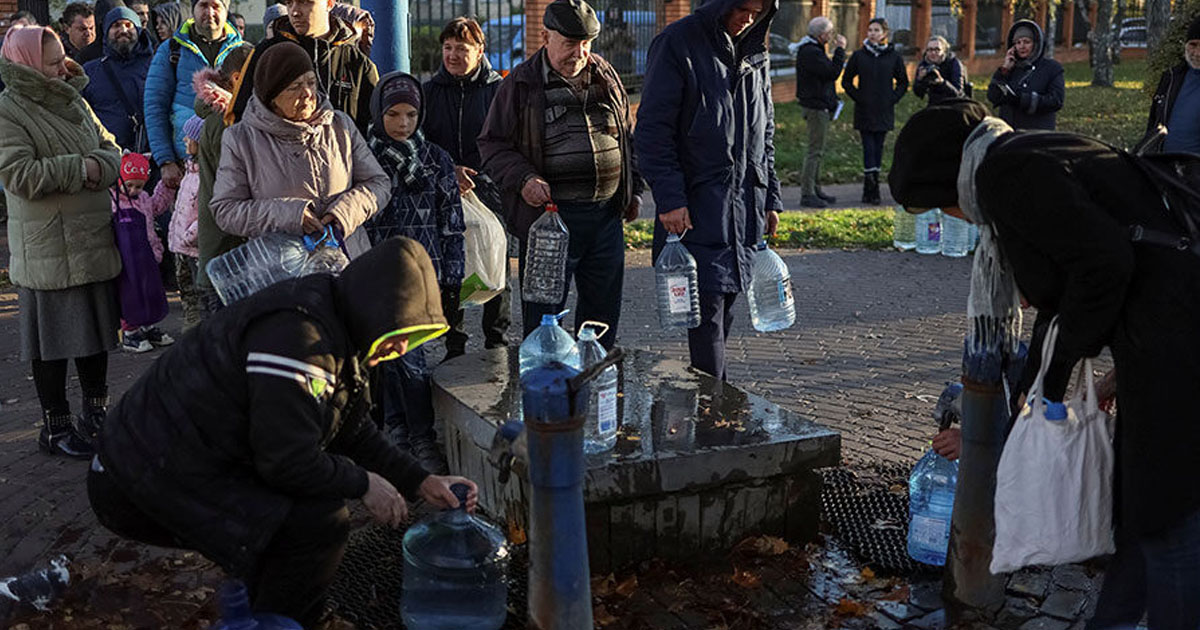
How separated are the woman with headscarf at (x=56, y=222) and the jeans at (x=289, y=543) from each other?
2.30m

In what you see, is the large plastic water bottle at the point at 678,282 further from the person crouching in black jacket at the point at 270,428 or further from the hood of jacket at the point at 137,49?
the hood of jacket at the point at 137,49

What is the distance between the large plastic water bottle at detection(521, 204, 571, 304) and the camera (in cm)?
588

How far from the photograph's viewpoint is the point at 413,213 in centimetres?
561

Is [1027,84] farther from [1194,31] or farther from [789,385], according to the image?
[789,385]

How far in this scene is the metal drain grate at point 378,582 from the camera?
4199mm

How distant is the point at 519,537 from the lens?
4.66 metres

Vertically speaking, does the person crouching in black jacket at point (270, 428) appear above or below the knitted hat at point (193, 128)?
below

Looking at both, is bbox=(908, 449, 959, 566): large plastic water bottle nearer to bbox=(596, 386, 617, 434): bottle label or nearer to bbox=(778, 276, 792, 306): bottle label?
bbox=(596, 386, 617, 434): bottle label

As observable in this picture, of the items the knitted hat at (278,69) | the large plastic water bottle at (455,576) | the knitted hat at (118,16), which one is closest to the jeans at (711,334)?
the large plastic water bottle at (455,576)

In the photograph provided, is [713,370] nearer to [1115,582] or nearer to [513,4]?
[1115,582]

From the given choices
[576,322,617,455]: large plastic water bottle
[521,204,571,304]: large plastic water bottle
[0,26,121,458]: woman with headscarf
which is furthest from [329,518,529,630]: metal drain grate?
[0,26,121,458]: woman with headscarf

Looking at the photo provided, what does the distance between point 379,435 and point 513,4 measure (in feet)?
48.9

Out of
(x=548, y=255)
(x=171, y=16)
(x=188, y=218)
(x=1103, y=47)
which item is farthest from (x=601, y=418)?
(x=1103, y=47)

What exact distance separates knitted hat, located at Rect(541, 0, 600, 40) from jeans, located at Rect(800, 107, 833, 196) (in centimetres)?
812
